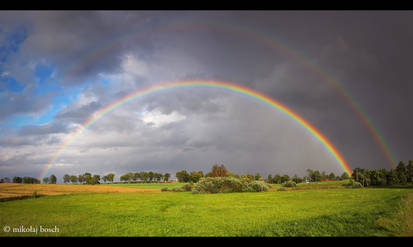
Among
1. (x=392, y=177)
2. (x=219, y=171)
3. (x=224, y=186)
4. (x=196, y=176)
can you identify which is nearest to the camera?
(x=224, y=186)

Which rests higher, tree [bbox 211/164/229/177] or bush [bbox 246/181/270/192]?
tree [bbox 211/164/229/177]

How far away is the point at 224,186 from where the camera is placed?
58.4 meters

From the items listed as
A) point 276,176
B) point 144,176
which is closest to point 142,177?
point 144,176

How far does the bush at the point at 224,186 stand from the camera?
188 feet

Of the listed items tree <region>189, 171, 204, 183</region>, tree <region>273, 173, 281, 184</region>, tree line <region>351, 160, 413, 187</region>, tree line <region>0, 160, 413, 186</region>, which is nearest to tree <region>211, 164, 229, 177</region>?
tree line <region>0, 160, 413, 186</region>

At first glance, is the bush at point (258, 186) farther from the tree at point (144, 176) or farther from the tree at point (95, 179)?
the tree at point (144, 176)

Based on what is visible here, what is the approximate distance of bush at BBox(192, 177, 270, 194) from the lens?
5731 cm

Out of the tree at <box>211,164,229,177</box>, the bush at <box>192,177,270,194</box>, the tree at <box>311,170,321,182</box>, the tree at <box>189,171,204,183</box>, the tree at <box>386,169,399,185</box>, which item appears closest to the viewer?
the bush at <box>192,177,270,194</box>

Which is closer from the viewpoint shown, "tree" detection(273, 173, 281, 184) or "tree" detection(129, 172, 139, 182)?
"tree" detection(273, 173, 281, 184)

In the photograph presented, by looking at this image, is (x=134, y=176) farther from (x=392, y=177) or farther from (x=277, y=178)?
(x=392, y=177)

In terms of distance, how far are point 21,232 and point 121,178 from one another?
183 meters

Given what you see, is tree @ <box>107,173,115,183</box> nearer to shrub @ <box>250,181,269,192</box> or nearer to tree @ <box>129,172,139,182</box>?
tree @ <box>129,172,139,182</box>
